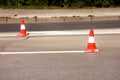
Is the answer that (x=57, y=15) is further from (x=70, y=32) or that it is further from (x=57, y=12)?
(x=70, y=32)

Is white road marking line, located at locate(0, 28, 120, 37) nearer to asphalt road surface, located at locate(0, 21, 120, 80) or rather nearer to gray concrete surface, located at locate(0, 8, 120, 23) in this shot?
asphalt road surface, located at locate(0, 21, 120, 80)

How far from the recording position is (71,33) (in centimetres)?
1353

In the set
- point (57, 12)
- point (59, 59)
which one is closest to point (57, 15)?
point (57, 12)

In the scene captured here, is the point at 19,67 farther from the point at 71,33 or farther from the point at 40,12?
the point at 40,12

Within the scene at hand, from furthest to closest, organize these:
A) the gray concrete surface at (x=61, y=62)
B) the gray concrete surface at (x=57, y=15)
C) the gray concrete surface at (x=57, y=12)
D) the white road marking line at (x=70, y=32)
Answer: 1. the gray concrete surface at (x=57, y=12)
2. the gray concrete surface at (x=57, y=15)
3. the white road marking line at (x=70, y=32)
4. the gray concrete surface at (x=61, y=62)

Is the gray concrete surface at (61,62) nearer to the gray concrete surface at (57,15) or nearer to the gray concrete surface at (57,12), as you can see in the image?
the gray concrete surface at (57,15)


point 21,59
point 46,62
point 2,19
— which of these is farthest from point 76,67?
point 2,19

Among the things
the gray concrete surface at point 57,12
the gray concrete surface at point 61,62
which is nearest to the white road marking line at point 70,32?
the gray concrete surface at point 61,62

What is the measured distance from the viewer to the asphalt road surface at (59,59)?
7.75m

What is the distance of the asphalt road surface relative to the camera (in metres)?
7.75

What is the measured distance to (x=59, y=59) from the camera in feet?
30.2

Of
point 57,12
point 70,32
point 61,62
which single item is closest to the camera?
point 61,62

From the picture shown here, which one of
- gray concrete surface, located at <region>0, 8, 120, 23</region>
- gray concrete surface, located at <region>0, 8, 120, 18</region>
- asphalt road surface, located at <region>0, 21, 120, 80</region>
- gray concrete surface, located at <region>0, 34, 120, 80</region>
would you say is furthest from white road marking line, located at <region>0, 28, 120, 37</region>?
gray concrete surface, located at <region>0, 8, 120, 18</region>

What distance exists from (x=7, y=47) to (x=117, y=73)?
13.1ft
